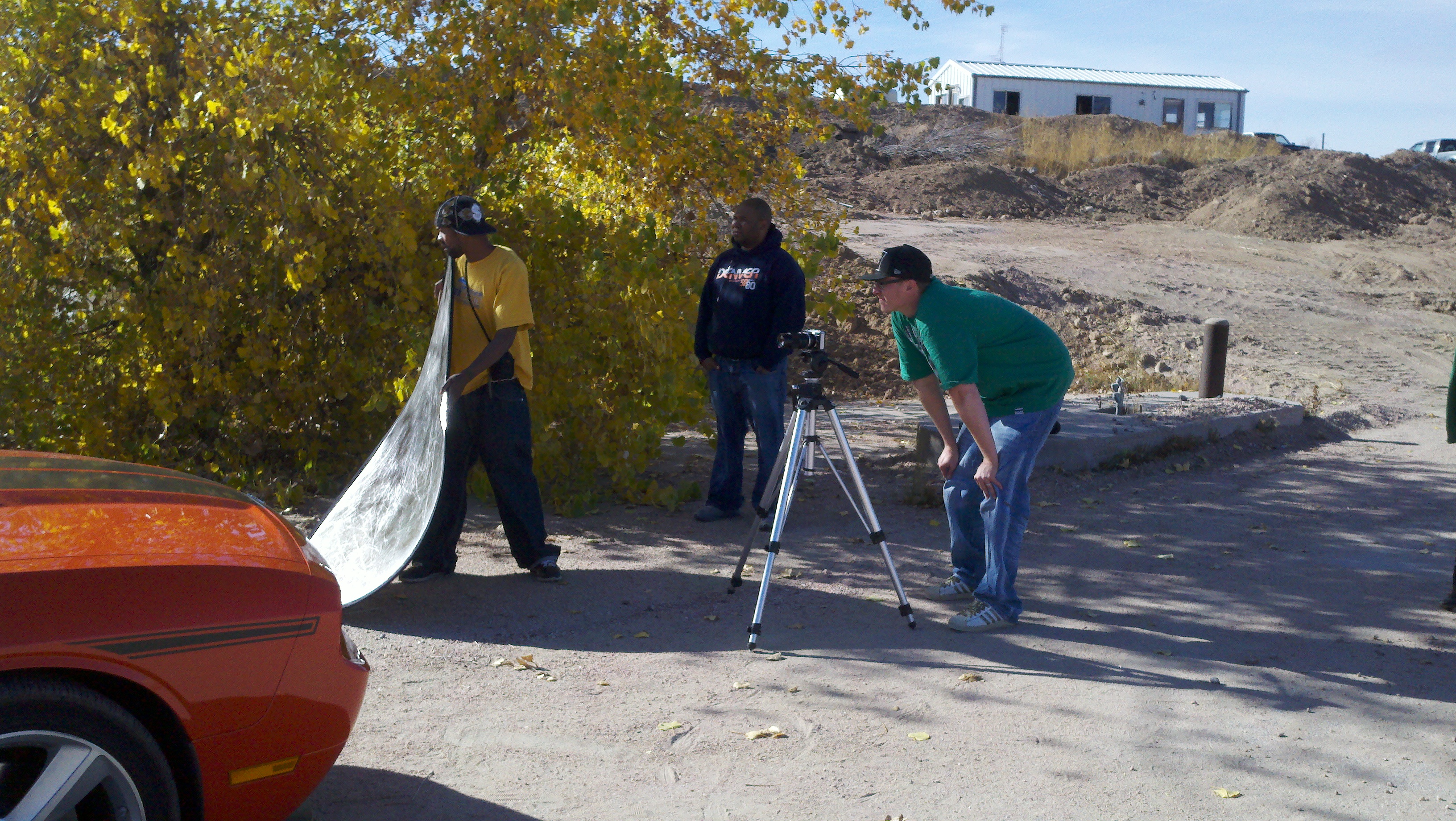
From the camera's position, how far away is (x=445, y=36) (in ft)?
24.3

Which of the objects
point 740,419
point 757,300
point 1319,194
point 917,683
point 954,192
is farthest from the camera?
point 1319,194

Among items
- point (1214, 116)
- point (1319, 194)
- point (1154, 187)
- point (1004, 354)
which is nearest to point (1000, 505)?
point (1004, 354)

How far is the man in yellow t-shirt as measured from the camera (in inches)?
226

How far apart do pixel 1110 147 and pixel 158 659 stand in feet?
120

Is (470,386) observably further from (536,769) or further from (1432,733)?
(1432,733)

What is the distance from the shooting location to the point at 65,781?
8.83 feet

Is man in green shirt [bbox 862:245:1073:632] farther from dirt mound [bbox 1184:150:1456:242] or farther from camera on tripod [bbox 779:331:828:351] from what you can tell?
dirt mound [bbox 1184:150:1456:242]

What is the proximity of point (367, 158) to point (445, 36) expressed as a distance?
3.04 ft

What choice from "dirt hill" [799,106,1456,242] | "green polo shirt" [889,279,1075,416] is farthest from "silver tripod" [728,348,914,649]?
"dirt hill" [799,106,1456,242]

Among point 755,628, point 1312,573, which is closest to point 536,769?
point 755,628

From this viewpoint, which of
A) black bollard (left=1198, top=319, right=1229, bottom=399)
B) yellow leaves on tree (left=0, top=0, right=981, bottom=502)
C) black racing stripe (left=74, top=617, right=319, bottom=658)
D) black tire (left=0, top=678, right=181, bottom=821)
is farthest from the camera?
black bollard (left=1198, top=319, right=1229, bottom=399)

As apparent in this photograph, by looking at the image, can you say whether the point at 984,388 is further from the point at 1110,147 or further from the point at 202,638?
the point at 1110,147

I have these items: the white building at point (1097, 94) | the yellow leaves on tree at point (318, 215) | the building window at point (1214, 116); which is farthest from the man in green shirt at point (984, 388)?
the building window at point (1214, 116)

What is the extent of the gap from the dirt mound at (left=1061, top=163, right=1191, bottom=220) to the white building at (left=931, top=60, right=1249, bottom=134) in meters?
16.9
